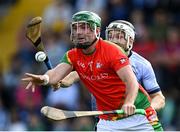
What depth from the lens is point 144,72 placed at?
991cm

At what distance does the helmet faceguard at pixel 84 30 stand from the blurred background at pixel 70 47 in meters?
4.50

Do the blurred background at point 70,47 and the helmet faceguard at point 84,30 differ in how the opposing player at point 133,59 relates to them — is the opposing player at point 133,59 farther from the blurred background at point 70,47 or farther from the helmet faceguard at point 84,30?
the blurred background at point 70,47

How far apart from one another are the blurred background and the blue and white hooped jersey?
3620 mm

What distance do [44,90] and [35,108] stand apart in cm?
38

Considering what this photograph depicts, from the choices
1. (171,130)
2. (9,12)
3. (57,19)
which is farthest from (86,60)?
(9,12)

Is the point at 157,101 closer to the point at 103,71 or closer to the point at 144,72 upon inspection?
the point at 144,72

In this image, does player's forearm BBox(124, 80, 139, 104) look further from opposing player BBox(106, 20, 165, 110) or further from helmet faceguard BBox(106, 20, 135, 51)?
helmet faceguard BBox(106, 20, 135, 51)

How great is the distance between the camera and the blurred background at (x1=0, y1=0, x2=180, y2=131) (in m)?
14.1

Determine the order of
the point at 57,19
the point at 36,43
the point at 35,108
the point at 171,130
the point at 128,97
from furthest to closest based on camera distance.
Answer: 1. the point at 57,19
2. the point at 35,108
3. the point at 171,130
4. the point at 36,43
5. the point at 128,97

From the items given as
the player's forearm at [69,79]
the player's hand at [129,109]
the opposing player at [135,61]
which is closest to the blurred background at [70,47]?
the player's forearm at [69,79]

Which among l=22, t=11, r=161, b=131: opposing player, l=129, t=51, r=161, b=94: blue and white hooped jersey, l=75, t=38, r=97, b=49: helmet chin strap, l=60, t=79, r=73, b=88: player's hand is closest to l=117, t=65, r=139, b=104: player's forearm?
l=22, t=11, r=161, b=131: opposing player

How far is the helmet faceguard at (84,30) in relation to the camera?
30.5 ft

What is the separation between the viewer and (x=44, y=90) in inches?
596

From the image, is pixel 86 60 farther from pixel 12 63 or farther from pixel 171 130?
pixel 12 63
